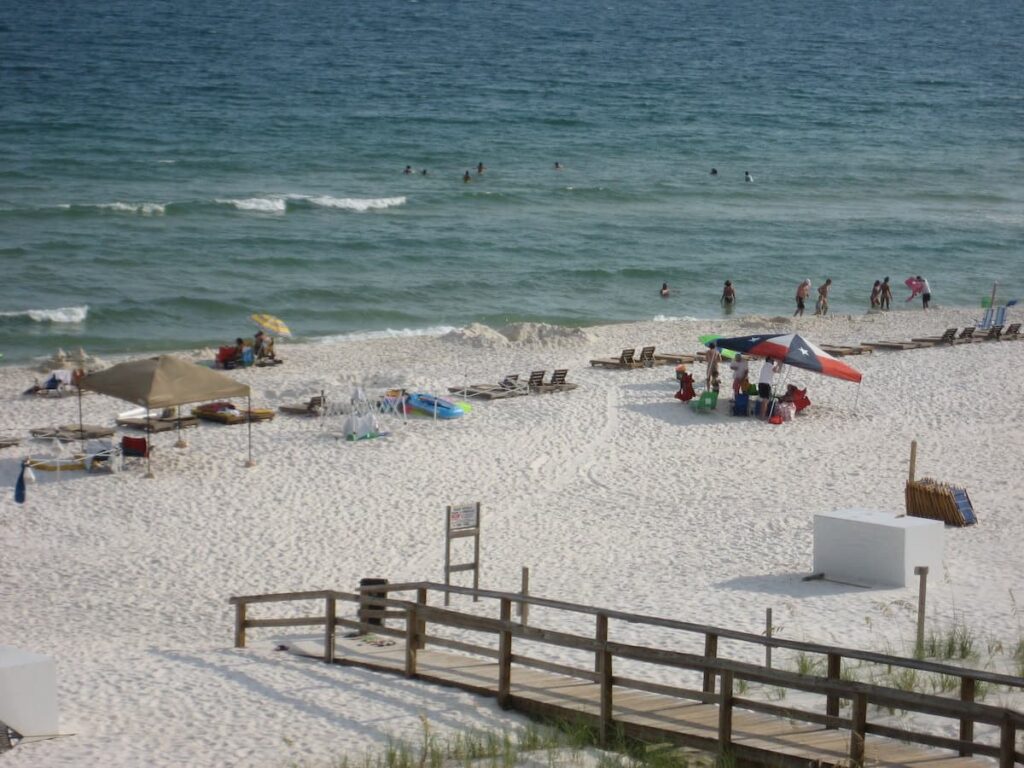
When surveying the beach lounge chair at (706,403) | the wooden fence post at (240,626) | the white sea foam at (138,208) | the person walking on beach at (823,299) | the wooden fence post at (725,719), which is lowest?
the wooden fence post at (240,626)

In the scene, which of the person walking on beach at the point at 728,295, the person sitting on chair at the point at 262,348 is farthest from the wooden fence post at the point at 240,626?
the person walking on beach at the point at 728,295

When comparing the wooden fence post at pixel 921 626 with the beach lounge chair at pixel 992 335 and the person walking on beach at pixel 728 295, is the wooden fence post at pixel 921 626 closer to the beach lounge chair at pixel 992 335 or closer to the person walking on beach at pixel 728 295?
the beach lounge chair at pixel 992 335

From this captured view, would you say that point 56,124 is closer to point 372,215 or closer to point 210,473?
point 372,215

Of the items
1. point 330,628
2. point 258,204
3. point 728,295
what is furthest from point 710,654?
point 258,204

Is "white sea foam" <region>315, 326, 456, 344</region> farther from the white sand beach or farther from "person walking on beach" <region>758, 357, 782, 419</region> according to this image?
"person walking on beach" <region>758, 357, 782, 419</region>

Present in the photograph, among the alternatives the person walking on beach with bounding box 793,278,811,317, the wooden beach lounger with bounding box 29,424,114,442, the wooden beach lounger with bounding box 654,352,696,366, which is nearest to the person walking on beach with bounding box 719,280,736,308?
the person walking on beach with bounding box 793,278,811,317

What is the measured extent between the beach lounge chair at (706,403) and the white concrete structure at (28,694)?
1384cm

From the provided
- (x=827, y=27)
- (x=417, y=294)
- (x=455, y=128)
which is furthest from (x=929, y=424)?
(x=827, y=27)

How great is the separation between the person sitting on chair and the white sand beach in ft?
2.78

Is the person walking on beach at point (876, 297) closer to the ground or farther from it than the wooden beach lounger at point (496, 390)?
farther from it

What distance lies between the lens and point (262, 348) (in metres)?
25.7

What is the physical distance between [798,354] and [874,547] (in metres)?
7.19

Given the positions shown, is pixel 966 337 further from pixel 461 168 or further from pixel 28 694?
pixel 461 168

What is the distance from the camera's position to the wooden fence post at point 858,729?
7.52 m
